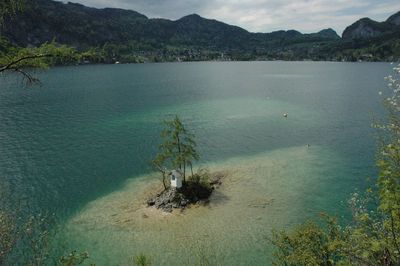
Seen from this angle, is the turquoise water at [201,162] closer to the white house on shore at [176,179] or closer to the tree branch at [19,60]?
the white house on shore at [176,179]

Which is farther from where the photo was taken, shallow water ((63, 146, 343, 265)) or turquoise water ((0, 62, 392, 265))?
turquoise water ((0, 62, 392, 265))

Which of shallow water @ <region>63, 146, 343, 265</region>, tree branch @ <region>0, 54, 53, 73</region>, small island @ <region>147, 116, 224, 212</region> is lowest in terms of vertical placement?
shallow water @ <region>63, 146, 343, 265</region>

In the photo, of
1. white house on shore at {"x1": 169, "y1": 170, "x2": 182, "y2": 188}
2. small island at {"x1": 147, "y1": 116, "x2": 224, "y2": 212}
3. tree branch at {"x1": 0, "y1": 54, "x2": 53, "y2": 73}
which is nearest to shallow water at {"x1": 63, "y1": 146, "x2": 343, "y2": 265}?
small island at {"x1": 147, "y1": 116, "x2": 224, "y2": 212}

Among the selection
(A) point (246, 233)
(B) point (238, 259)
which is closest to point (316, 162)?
(A) point (246, 233)

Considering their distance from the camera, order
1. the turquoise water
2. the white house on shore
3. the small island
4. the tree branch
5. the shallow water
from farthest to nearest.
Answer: the white house on shore
the small island
the turquoise water
the shallow water
the tree branch

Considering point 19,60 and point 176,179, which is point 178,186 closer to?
point 176,179

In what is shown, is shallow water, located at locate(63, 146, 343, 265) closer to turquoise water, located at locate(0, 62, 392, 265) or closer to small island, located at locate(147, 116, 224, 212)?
turquoise water, located at locate(0, 62, 392, 265)

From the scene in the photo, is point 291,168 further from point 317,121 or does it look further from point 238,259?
point 317,121

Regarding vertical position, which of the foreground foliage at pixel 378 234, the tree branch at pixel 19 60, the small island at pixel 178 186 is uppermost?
the tree branch at pixel 19 60

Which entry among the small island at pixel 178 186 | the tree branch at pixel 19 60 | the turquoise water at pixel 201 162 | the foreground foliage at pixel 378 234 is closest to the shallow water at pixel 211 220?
the turquoise water at pixel 201 162
